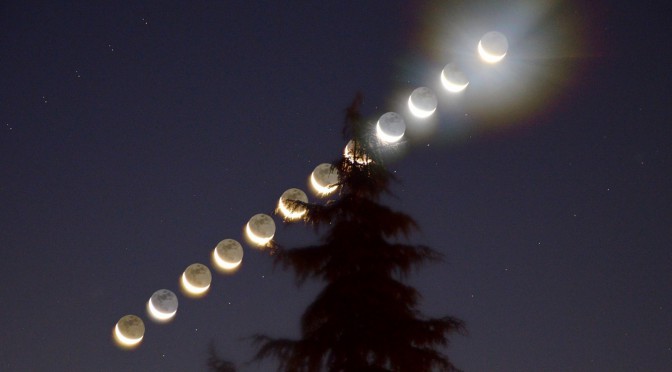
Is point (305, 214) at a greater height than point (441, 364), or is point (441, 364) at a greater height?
point (305, 214)

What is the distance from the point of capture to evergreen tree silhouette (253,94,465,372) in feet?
35.1

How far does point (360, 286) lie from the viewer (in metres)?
11.1

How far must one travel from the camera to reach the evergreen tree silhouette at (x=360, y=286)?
10695mm

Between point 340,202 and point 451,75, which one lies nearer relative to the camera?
point 340,202

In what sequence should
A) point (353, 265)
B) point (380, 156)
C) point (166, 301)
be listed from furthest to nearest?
point (166, 301) < point (380, 156) < point (353, 265)

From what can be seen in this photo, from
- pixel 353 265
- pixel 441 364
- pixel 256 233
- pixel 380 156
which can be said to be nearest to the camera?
pixel 441 364

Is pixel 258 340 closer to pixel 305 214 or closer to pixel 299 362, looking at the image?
pixel 299 362

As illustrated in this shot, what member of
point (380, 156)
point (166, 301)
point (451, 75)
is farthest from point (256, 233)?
point (451, 75)

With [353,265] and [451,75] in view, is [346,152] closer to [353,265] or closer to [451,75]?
[353,265]

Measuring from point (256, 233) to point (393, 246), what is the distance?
4.51 m

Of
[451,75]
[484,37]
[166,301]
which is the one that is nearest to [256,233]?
[166,301]

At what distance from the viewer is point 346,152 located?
41.4ft

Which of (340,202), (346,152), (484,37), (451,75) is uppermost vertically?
(484,37)

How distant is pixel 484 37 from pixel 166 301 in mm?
10265
